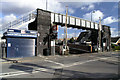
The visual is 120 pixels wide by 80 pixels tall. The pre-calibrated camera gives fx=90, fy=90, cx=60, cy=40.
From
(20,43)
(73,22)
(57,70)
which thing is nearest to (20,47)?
(20,43)

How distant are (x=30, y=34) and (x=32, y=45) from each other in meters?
2.06

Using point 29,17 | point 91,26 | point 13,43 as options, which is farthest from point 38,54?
point 91,26

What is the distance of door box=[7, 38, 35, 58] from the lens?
13724 millimetres

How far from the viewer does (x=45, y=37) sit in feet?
55.4

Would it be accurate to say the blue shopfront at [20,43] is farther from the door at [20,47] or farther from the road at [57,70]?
the road at [57,70]

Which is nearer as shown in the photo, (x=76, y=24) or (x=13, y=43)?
(x=13, y=43)

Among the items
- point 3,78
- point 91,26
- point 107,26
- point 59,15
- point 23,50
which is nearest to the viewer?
point 3,78

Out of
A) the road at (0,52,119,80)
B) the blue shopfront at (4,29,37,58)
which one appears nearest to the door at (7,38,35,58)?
the blue shopfront at (4,29,37,58)

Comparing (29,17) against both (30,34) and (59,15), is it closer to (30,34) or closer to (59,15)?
(30,34)

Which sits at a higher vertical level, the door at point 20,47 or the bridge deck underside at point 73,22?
the bridge deck underside at point 73,22

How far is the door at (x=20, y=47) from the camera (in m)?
13.7

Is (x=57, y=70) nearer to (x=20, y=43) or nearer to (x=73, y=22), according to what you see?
(x=20, y=43)

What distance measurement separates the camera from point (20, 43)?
14.7 m

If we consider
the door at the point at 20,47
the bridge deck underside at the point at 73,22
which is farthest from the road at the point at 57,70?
the bridge deck underside at the point at 73,22
